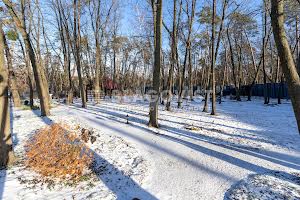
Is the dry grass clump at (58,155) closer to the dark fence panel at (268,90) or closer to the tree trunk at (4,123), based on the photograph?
the tree trunk at (4,123)

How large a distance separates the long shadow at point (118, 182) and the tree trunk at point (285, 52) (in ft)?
9.23

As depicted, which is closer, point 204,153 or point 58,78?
point 204,153

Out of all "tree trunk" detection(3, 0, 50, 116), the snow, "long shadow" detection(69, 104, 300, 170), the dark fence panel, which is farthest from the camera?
the dark fence panel

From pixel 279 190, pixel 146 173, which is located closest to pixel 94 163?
pixel 146 173

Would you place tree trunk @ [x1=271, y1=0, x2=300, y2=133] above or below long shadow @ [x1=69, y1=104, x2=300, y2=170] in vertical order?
above

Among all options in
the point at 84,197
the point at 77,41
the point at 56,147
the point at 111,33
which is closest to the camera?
the point at 84,197

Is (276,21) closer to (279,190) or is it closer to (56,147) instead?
(279,190)

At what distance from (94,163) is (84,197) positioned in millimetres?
1496

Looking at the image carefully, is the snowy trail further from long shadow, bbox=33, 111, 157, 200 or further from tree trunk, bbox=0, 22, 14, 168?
tree trunk, bbox=0, 22, 14, 168

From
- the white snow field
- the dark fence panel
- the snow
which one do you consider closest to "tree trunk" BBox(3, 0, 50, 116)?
the white snow field

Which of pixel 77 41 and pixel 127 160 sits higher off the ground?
pixel 77 41

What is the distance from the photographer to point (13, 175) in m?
4.52

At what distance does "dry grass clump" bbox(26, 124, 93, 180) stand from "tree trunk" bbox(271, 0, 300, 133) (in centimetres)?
412

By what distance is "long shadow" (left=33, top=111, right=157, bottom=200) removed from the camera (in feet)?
12.4
